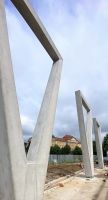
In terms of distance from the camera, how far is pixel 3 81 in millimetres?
8336

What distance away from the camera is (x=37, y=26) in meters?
11.4

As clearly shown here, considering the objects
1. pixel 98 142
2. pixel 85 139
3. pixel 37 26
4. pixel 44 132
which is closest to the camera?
pixel 44 132

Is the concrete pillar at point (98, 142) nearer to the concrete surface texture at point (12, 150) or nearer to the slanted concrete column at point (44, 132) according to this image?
the slanted concrete column at point (44, 132)

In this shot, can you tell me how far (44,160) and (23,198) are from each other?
208cm

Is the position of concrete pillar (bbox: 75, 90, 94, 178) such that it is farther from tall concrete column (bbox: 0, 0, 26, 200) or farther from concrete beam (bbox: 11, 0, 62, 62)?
tall concrete column (bbox: 0, 0, 26, 200)

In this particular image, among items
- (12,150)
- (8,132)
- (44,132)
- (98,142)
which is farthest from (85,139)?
(8,132)

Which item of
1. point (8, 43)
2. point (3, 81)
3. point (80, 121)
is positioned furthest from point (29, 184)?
point (80, 121)

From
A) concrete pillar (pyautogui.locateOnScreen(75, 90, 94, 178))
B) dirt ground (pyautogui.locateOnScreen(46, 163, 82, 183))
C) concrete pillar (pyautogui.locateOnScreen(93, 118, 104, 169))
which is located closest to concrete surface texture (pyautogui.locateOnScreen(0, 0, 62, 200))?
dirt ground (pyautogui.locateOnScreen(46, 163, 82, 183))

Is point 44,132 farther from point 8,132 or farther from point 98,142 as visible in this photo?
point 98,142

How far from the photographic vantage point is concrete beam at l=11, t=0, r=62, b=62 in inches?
412

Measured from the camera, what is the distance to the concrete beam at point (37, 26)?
1045 cm

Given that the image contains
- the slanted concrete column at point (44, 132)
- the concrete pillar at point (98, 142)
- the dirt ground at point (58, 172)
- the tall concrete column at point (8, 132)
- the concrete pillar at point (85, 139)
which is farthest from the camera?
the concrete pillar at point (98, 142)

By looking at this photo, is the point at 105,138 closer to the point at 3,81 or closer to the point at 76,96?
the point at 76,96

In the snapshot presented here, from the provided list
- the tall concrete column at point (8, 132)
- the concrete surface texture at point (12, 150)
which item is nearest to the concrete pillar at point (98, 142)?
the concrete surface texture at point (12, 150)
